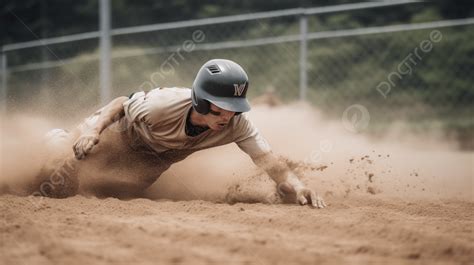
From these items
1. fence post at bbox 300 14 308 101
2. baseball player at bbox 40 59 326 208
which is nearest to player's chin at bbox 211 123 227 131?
baseball player at bbox 40 59 326 208

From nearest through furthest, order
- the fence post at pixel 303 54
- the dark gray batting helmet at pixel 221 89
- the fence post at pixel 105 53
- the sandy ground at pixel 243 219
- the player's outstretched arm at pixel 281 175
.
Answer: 1. the sandy ground at pixel 243 219
2. the dark gray batting helmet at pixel 221 89
3. the player's outstretched arm at pixel 281 175
4. the fence post at pixel 105 53
5. the fence post at pixel 303 54

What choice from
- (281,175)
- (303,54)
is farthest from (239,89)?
(303,54)

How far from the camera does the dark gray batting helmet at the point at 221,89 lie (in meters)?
3.83

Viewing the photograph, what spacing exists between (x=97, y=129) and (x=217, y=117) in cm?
88

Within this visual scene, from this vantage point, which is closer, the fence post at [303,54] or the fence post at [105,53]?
the fence post at [105,53]

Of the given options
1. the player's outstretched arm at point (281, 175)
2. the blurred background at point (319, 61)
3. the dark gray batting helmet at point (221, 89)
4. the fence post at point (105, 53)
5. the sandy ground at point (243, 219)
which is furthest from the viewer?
the blurred background at point (319, 61)

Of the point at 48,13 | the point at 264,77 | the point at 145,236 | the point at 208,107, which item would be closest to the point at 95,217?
the point at 145,236

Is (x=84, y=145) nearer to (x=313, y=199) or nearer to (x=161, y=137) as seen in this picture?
(x=161, y=137)

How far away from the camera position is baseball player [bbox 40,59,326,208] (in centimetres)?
389

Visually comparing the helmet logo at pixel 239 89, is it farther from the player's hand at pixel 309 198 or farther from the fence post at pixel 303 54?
the fence post at pixel 303 54

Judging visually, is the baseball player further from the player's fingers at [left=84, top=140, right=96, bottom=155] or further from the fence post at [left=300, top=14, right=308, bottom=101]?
the fence post at [left=300, top=14, right=308, bottom=101]

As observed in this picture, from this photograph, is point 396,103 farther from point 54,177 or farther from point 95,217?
point 95,217

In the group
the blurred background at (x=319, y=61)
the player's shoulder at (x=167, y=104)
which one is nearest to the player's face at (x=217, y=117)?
the player's shoulder at (x=167, y=104)

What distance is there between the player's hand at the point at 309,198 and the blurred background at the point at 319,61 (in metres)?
4.30
